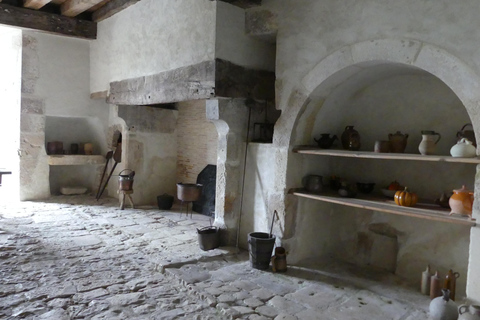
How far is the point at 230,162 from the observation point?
4.42 meters

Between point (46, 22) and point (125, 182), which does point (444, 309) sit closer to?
point (125, 182)

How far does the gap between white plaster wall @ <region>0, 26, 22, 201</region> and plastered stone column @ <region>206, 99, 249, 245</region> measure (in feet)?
14.5

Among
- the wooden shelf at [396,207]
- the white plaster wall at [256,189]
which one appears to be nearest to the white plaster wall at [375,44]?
the wooden shelf at [396,207]

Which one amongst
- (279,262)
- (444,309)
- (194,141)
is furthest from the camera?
(194,141)

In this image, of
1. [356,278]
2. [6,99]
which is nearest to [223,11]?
[356,278]

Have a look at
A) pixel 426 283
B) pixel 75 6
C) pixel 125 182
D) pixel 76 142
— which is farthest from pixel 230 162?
pixel 76 142

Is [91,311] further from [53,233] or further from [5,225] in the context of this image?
[5,225]

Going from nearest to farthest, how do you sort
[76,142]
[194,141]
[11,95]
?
1. [194,141]
2. [11,95]
3. [76,142]

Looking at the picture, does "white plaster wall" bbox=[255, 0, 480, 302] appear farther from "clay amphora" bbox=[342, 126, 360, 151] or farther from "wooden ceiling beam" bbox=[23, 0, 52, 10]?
"wooden ceiling beam" bbox=[23, 0, 52, 10]

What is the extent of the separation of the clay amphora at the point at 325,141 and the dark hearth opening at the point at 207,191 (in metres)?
2.53

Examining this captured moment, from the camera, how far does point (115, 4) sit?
6.07 metres

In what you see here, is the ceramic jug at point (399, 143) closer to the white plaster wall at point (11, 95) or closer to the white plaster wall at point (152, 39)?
the white plaster wall at point (152, 39)

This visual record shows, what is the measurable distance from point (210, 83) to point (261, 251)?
188 centimetres

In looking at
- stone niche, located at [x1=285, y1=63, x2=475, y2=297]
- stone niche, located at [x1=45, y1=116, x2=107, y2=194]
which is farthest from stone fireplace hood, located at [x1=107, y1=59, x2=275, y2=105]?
stone niche, located at [x1=45, y1=116, x2=107, y2=194]
